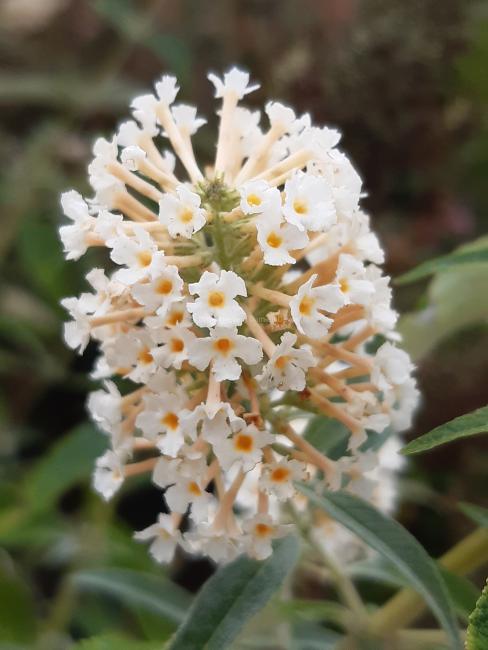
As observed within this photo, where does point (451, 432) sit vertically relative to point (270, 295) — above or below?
below

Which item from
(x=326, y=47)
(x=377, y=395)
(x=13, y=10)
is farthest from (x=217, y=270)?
(x=13, y=10)

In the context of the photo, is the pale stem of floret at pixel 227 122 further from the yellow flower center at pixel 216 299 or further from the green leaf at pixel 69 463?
the green leaf at pixel 69 463

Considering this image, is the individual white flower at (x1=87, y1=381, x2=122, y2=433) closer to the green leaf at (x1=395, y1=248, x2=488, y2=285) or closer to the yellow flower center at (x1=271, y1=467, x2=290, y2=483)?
the yellow flower center at (x1=271, y1=467, x2=290, y2=483)

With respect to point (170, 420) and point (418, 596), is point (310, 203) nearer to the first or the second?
point (170, 420)

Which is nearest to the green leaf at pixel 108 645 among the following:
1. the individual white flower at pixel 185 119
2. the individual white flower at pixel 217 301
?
the individual white flower at pixel 217 301

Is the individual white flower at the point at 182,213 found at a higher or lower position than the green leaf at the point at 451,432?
higher

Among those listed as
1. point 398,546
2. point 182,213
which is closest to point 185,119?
point 182,213
